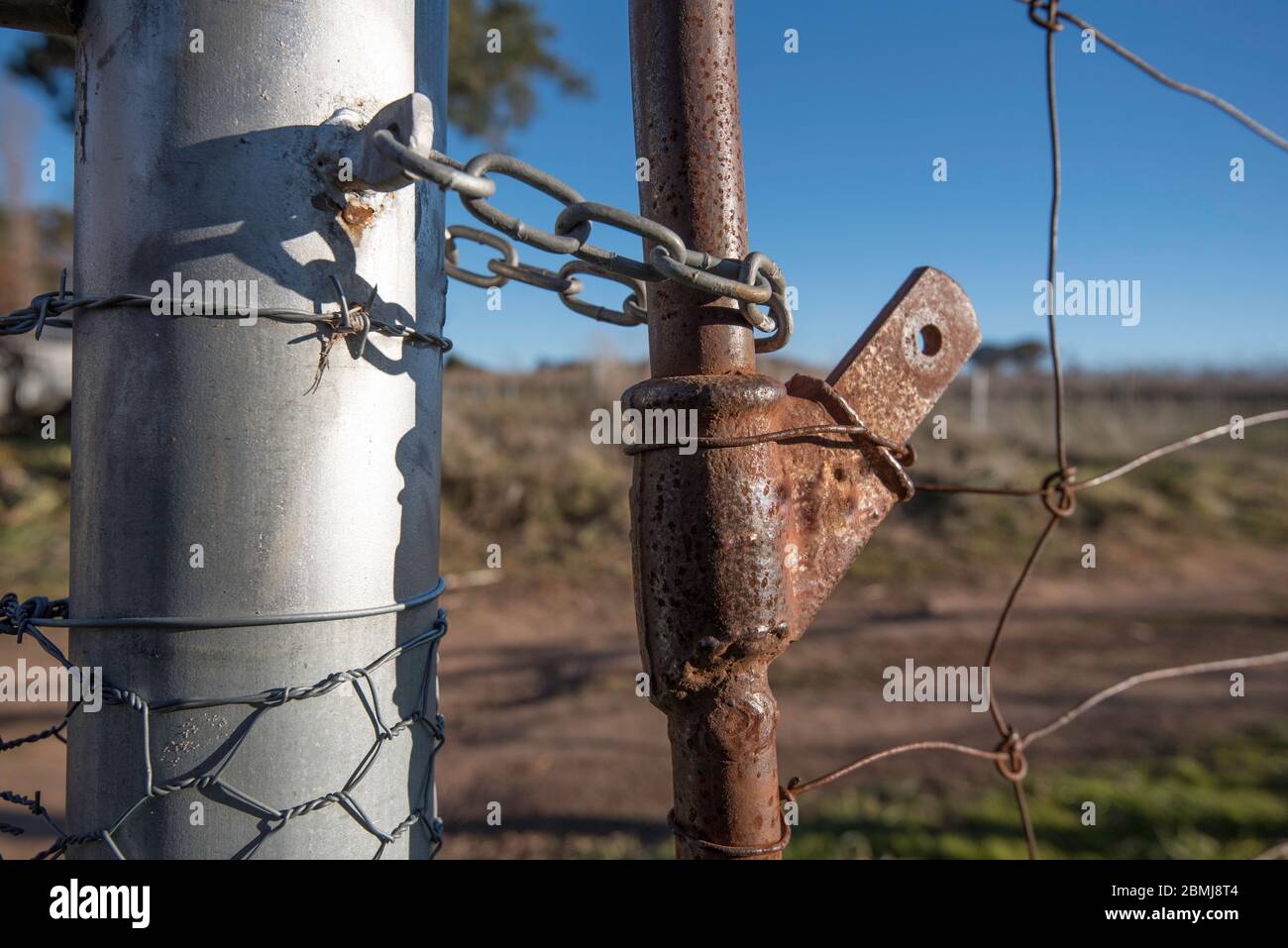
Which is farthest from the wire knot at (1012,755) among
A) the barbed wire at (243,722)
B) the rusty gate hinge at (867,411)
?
the barbed wire at (243,722)

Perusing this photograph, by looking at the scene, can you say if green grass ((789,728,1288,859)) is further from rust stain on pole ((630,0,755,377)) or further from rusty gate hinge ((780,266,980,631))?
rust stain on pole ((630,0,755,377))

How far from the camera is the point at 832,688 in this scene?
5.34m

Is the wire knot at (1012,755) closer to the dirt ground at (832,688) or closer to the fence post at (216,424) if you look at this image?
the fence post at (216,424)

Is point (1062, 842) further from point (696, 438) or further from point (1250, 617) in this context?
point (1250, 617)

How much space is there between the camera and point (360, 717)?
0.89m

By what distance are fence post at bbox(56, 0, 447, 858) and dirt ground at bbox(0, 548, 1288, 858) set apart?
2.88 m

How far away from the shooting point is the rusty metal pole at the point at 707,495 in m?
0.93

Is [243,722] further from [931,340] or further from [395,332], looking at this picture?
[931,340]

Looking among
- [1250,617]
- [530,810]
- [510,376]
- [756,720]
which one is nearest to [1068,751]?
[530,810]

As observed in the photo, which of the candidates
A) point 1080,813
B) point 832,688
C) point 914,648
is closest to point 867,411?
point 1080,813

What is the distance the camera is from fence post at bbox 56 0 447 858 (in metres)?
0.82

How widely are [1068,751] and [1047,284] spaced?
12.1ft

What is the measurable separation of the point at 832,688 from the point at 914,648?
3.21 feet

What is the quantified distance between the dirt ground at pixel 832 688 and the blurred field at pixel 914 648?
2cm
